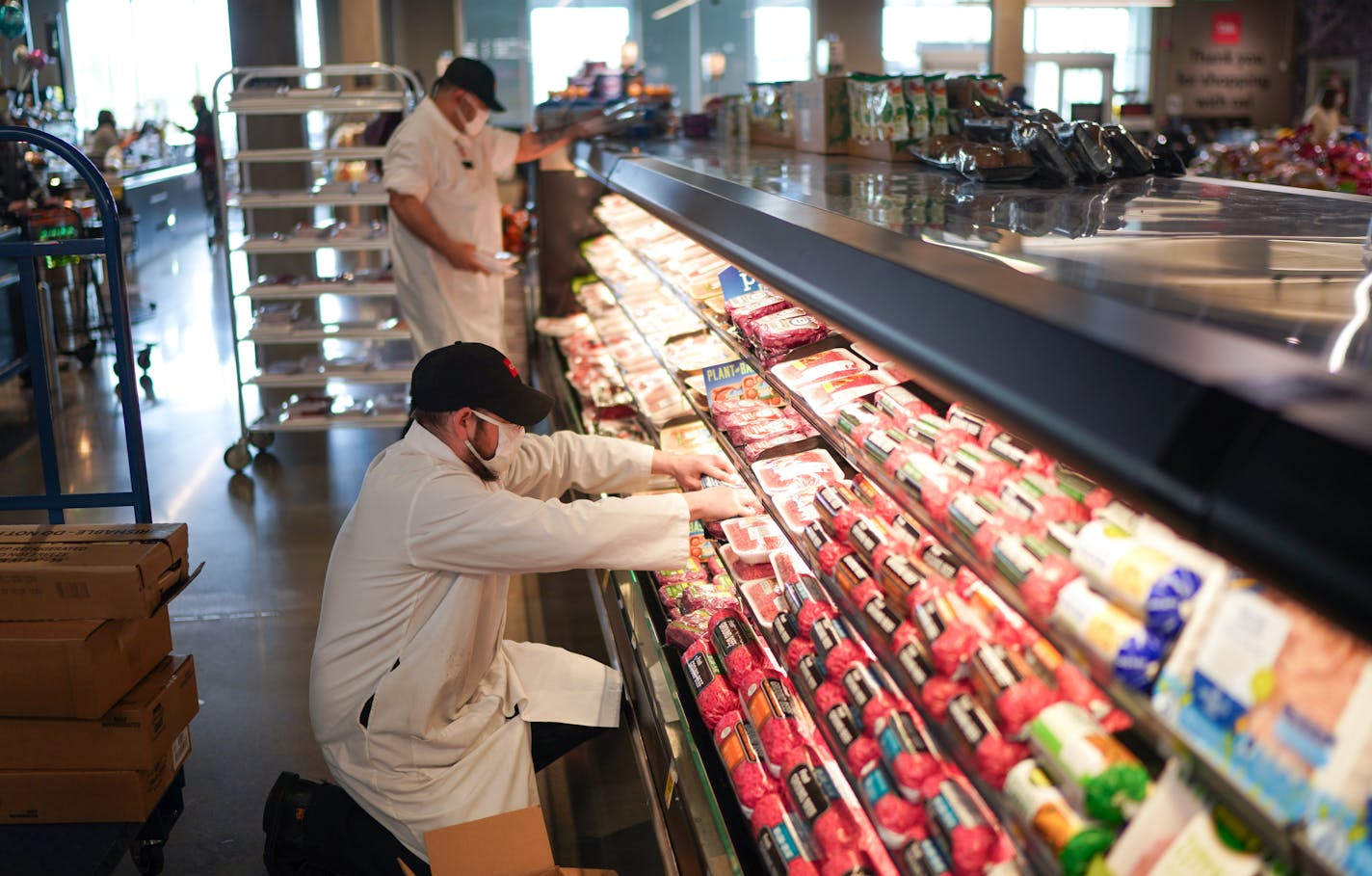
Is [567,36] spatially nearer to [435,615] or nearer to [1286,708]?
[435,615]

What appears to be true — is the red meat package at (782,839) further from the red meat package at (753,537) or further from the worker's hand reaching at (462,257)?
the worker's hand reaching at (462,257)

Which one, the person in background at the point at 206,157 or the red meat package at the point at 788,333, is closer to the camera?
the red meat package at the point at 788,333

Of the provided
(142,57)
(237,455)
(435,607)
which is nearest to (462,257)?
(237,455)

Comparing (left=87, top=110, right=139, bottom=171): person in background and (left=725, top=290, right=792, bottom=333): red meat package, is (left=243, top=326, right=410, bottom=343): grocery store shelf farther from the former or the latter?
(left=87, top=110, right=139, bottom=171): person in background

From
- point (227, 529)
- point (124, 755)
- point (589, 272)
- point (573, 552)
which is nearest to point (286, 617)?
point (227, 529)

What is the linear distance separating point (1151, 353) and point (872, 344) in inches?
22.4

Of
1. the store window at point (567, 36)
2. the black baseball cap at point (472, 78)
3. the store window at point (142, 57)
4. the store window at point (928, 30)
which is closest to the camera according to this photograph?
the black baseball cap at point (472, 78)

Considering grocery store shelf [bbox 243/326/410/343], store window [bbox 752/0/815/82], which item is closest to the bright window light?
store window [bbox 752/0/815/82]

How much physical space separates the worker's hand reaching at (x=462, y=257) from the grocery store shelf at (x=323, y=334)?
0.84 meters

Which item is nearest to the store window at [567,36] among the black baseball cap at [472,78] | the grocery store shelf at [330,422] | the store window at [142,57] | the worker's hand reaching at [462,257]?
the store window at [142,57]

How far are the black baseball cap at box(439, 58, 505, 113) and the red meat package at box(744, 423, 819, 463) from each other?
10.9ft

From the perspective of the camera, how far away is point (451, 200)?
19.2ft

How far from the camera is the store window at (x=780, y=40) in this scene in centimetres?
2233

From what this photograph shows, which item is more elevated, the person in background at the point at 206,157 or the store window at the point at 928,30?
the store window at the point at 928,30
